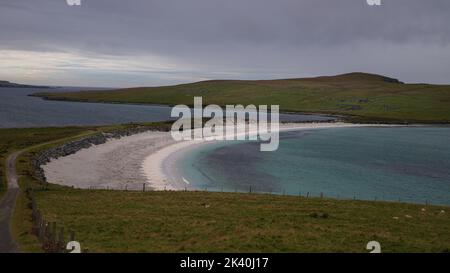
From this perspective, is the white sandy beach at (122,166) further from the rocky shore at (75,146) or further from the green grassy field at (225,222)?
the green grassy field at (225,222)

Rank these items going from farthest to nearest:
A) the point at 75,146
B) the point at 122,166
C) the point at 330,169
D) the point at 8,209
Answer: the point at 75,146, the point at 330,169, the point at 122,166, the point at 8,209

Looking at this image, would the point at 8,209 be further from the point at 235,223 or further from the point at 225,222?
the point at 235,223

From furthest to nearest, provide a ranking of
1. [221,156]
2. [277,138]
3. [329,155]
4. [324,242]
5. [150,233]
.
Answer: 1. [277,138]
2. [329,155]
3. [221,156]
4. [150,233]
5. [324,242]

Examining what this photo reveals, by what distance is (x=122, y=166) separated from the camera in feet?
208

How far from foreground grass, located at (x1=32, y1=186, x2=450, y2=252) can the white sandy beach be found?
9071mm

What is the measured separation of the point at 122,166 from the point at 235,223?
36.6 meters

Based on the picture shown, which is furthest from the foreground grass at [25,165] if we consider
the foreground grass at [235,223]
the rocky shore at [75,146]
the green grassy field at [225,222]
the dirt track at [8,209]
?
the foreground grass at [235,223]

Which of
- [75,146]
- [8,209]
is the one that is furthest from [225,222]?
[75,146]

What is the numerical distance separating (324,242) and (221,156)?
5482 cm

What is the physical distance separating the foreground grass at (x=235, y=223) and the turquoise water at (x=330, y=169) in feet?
43.8
